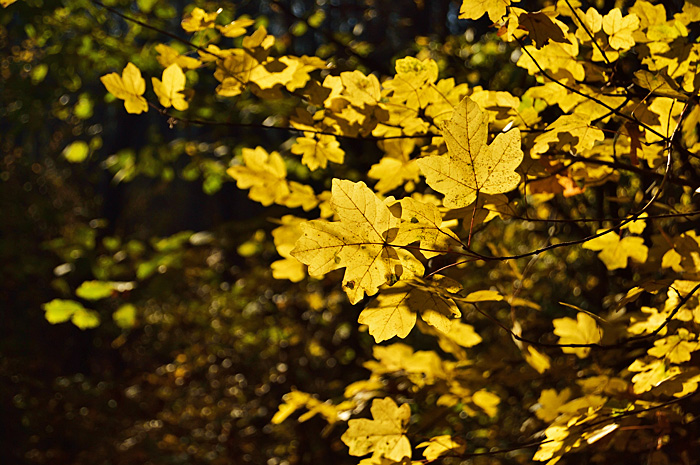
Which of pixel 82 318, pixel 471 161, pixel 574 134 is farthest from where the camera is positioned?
pixel 82 318

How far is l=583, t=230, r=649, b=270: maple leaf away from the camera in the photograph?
1077 millimetres

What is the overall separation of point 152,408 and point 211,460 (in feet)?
3.16

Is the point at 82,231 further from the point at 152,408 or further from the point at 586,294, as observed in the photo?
the point at 586,294

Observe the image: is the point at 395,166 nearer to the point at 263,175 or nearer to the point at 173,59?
the point at 263,175

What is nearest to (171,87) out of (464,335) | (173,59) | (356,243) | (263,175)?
(173,59)

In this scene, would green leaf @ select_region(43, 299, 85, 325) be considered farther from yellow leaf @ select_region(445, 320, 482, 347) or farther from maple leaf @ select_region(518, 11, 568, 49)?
maple leaf @ select_region(518, 11, 568, 49)

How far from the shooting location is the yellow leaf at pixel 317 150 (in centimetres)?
102

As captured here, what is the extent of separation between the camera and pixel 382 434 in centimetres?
94

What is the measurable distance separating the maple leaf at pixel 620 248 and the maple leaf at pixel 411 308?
0.54 m

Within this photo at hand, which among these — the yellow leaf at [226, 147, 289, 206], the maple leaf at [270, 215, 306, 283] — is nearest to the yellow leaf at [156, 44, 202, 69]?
the yellow leaf at [226, 147, 289, 206]

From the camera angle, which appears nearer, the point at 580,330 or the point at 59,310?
the point at 580,330

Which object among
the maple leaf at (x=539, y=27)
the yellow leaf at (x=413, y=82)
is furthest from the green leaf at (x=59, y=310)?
the maple leaf at (x=539, y=27)

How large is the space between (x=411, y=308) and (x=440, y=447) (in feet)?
1.21

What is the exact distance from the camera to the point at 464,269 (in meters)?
0.97
